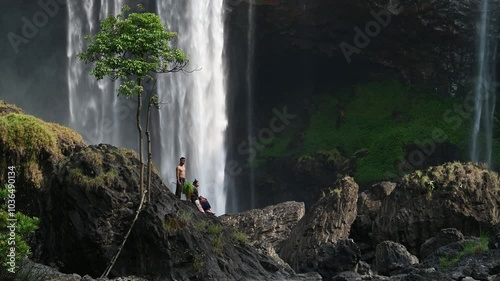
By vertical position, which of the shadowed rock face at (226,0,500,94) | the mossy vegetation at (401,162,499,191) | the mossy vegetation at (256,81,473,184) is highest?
the shadowed rock face at (226,0,500,94)

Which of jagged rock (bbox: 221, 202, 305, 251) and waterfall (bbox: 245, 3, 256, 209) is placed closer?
jagged rock (bbox: 221, 202, 305, 251)

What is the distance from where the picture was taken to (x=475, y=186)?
2145cm

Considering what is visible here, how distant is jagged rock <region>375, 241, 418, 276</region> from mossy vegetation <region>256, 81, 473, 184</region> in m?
21.0

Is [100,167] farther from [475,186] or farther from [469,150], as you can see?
[469,150]

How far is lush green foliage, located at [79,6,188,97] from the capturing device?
1540 centimetres

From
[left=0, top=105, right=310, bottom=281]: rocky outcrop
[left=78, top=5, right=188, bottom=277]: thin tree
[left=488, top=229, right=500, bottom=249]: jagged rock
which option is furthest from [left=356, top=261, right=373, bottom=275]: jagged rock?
[left=78, top=5, right=188, bottom=277]: thin tree

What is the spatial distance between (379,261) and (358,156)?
23057 mm

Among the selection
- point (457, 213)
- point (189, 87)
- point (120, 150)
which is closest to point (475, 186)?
point (457, 213)

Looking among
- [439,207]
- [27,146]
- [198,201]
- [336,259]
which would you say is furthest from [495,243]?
[27,146]

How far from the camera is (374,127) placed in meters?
43.1

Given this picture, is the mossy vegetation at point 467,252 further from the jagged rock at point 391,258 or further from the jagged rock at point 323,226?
the jagged rock at point 323,226

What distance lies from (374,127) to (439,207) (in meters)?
22.0

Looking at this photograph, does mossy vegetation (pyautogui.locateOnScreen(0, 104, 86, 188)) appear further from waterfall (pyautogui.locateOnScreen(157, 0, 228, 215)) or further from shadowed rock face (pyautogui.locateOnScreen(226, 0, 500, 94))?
shadowed rock face (pyautogui.locateOnScreen(226, 0, 500, 94))

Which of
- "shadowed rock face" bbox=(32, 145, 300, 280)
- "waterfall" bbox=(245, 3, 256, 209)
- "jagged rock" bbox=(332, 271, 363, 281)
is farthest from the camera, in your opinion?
"waterfall" bbox=(245, 3, 256, 209)
